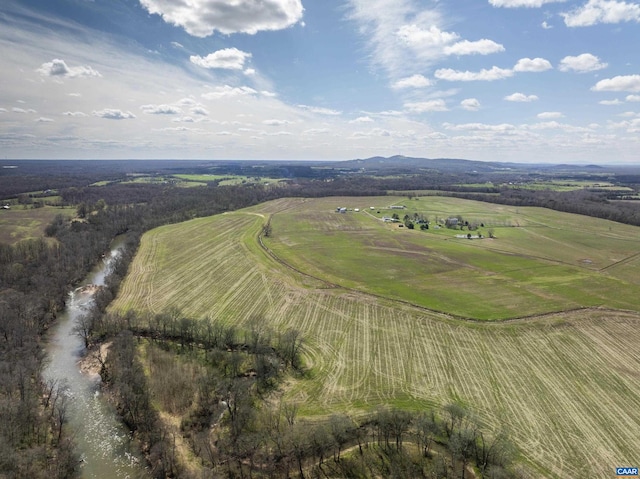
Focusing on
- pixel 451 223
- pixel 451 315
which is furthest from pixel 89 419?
pixel 451 223

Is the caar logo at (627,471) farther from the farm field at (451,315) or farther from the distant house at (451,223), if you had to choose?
the distant house at (451,223)

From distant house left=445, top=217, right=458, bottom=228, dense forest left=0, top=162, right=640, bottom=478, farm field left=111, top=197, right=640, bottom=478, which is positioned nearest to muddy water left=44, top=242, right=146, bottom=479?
dense forest left=0, top=162, right=640, bottom=478

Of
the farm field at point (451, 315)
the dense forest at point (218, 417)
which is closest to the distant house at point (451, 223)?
the farm field at point (451, 315)

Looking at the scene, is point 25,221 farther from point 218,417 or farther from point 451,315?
point 451,315

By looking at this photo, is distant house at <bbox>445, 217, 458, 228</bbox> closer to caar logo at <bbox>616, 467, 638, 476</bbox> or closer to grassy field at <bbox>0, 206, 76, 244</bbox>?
caar logo at <bbox>616, 467, 638, 476</bbox>

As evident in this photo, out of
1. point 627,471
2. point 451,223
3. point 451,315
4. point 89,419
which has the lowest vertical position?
point 89,419

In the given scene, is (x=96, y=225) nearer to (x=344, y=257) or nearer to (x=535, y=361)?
(x=344, y=257)

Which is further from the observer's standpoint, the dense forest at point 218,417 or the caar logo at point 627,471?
the dense forest at point 218,417
